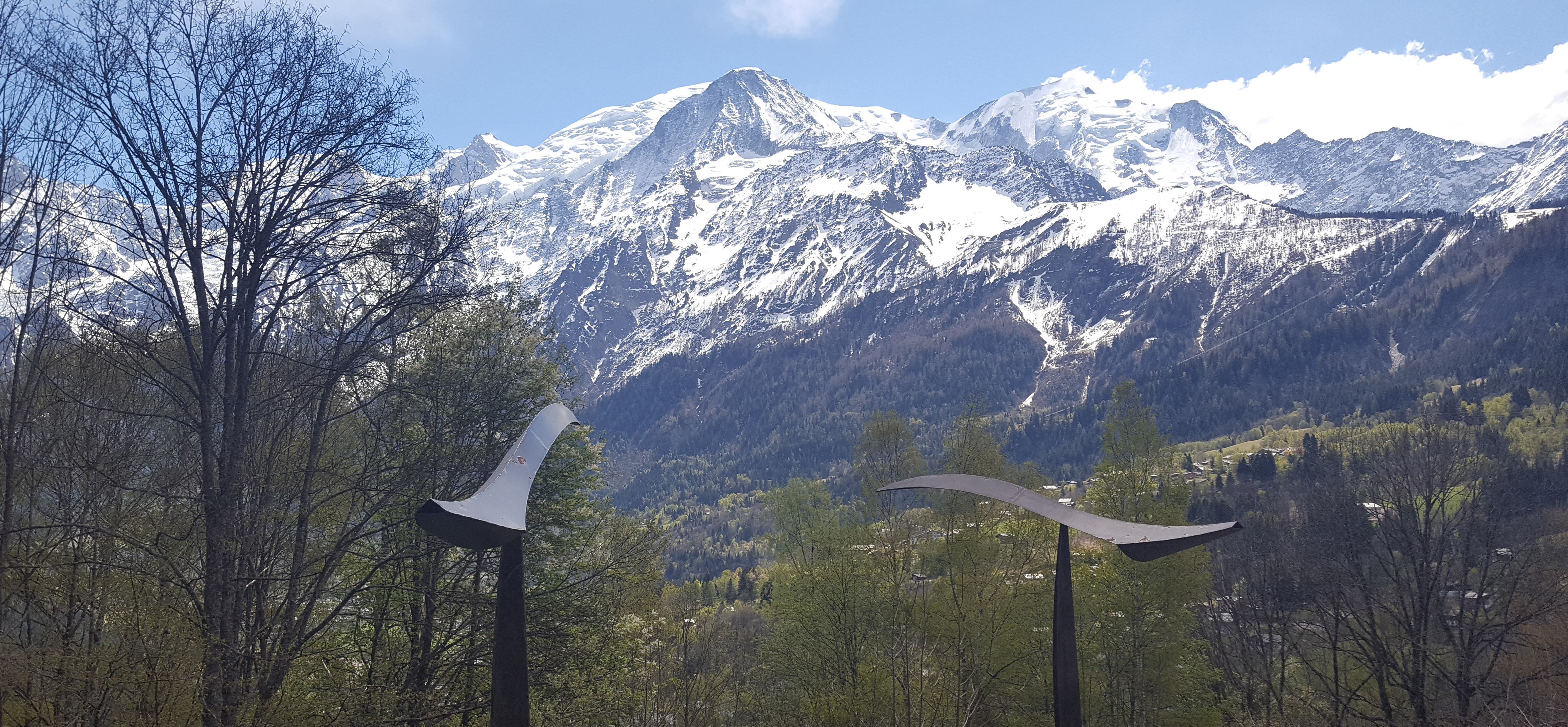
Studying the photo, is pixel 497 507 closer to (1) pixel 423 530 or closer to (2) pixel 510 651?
(2) pixel 510 651

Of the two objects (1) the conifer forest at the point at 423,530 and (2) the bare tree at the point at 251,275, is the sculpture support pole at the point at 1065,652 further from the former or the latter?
(2) the bare tree at the point at 251,275

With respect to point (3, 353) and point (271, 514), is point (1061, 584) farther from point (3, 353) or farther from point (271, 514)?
point (3, 353)

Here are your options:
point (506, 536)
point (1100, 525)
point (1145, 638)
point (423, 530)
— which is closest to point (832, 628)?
point (1145, 638)

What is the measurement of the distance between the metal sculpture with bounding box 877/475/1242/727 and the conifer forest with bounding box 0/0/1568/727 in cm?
170

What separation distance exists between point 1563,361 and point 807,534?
15703 cm

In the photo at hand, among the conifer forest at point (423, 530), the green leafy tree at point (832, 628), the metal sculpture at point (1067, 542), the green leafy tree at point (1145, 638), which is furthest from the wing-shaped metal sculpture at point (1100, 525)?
the green leafy tree at point (1145, 638)

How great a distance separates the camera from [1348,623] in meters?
23.8

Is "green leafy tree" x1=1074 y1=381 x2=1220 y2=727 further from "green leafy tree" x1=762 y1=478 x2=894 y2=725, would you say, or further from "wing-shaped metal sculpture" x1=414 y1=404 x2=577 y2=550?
"wing-shaped metal sculpture" x1=414 y1=404 x2=577 y2=550

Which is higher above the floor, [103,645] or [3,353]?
[3,353]

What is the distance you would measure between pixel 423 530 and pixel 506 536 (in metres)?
7.34

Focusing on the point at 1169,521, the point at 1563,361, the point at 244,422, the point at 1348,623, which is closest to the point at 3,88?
the point at 244,422

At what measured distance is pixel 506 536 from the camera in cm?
707

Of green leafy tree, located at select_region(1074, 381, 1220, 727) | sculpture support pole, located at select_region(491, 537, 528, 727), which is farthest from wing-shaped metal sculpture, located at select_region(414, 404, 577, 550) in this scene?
green leafy tree, located at select_region(1074, 381, 1220, 727)

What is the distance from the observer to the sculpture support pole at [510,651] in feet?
24.3
